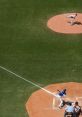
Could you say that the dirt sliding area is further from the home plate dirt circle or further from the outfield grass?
the home plate dirt circle

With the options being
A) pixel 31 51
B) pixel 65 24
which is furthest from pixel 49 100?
pixel 65 24

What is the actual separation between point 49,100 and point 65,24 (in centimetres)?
1179

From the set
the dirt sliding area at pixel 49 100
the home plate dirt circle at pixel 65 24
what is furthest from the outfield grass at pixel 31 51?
the home plate dirt circle at pixel 65 24

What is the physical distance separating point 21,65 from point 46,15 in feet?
31.2

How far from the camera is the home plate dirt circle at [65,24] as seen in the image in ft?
113

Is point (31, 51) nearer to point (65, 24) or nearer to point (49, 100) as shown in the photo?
point (65, 24)

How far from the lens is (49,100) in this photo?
25312 millimetres

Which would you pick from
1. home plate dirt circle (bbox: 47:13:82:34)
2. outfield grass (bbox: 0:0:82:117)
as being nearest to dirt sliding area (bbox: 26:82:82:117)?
outfield grass (bbox: 0:0:82:117)

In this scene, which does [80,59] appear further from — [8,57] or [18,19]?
[18,19]

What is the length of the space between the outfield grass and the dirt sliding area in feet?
1.69

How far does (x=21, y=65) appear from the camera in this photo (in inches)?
1165

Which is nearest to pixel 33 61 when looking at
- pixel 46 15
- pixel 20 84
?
pixel 20 84

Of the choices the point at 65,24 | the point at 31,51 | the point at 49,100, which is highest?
the point at 49,100

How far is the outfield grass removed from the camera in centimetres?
2661
